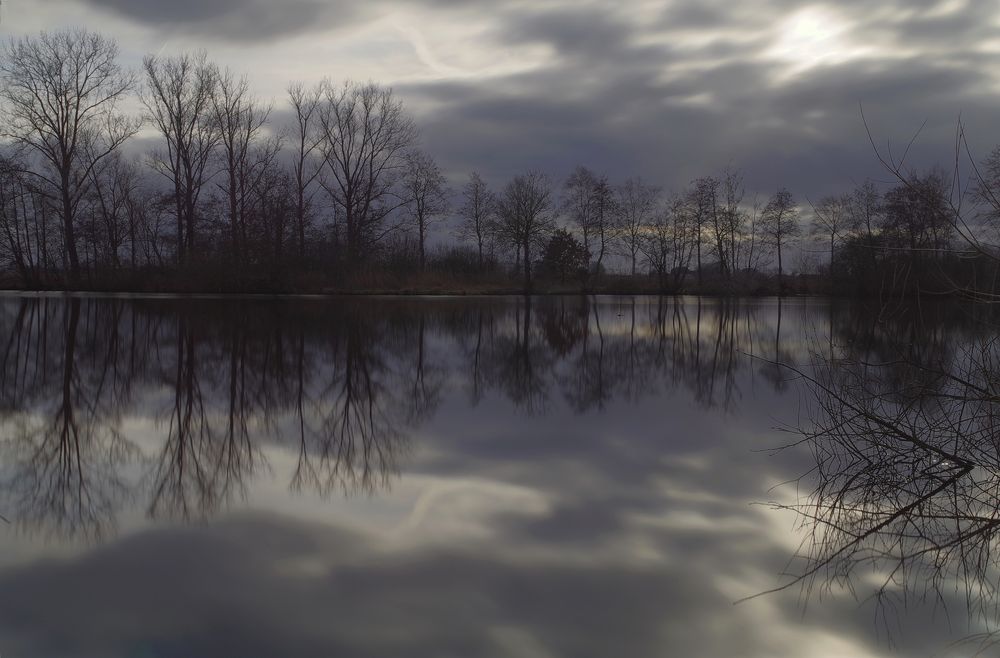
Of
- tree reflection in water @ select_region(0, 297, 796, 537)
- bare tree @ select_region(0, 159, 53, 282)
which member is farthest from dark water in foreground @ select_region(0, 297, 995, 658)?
bare tree @ select_region(0, 159, 53, 282)

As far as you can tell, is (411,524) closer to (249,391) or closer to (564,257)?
(249,391)

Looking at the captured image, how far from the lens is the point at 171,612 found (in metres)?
2.71

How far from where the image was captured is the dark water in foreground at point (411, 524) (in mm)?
2664

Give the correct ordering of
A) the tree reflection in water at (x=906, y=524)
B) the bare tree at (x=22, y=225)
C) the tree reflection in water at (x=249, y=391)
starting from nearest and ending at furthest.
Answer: the tree reflection in water at (x=906, y=524) → the tree reflection in water at (x=249, y=391) → the bare tree at (x=22, y=225)

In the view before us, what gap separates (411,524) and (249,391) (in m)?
4.80

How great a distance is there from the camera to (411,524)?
12.5ft

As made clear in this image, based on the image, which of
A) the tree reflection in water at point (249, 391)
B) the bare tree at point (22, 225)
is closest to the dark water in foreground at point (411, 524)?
the tree reflection in water at point (249, 391)

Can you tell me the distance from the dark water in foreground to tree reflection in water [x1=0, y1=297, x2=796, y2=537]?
0.04 meters

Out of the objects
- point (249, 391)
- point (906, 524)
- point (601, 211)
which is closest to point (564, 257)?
point (601, 211)

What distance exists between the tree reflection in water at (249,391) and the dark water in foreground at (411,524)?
4 cm

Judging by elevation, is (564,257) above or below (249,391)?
above

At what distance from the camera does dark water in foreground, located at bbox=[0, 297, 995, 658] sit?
266 cm

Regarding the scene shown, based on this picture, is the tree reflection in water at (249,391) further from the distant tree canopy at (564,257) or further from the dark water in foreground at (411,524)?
the distant tree canopy at (564,257)

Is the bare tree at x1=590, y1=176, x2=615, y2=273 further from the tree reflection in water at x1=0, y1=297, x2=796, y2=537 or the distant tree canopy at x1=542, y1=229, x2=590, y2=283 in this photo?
the tree reflection in water at x1=0, y1=297, x2=796, y2=537
